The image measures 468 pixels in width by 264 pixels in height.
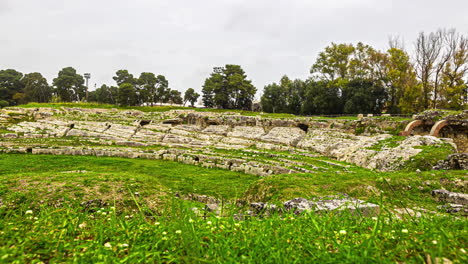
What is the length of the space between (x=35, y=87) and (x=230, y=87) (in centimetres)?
7529

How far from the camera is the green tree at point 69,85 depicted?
7662 centimetres

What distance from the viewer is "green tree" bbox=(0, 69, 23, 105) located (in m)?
78.7

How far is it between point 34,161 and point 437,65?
58195mm

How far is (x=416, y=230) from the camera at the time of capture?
2559mm

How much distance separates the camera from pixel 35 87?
79062 mm

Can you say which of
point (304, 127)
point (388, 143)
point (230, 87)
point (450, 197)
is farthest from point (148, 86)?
→ point (450, 197)

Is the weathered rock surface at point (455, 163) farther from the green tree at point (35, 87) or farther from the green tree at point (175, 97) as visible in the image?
the green tree at point (35, 87)

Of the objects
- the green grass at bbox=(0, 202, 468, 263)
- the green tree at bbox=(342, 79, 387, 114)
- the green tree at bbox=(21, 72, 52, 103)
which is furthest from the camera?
the green tree at bbox=(21, 72, 52, 103)

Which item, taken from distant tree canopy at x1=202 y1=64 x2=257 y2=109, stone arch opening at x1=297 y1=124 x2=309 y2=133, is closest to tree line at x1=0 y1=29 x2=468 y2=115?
distant tree canopy at x1=202 y1=64 x2=257 y2=109

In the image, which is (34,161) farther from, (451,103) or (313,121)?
(451,103)

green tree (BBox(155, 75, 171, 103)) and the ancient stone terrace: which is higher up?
green tree (BBox(155, 75, 171, 103))

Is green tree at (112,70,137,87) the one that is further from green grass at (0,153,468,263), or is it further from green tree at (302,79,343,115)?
green grass at (0,153,468,263)

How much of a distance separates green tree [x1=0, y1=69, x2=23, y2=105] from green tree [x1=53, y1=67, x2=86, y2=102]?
14.5 meters

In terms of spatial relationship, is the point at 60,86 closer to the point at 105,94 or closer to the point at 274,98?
the point at 105,94
